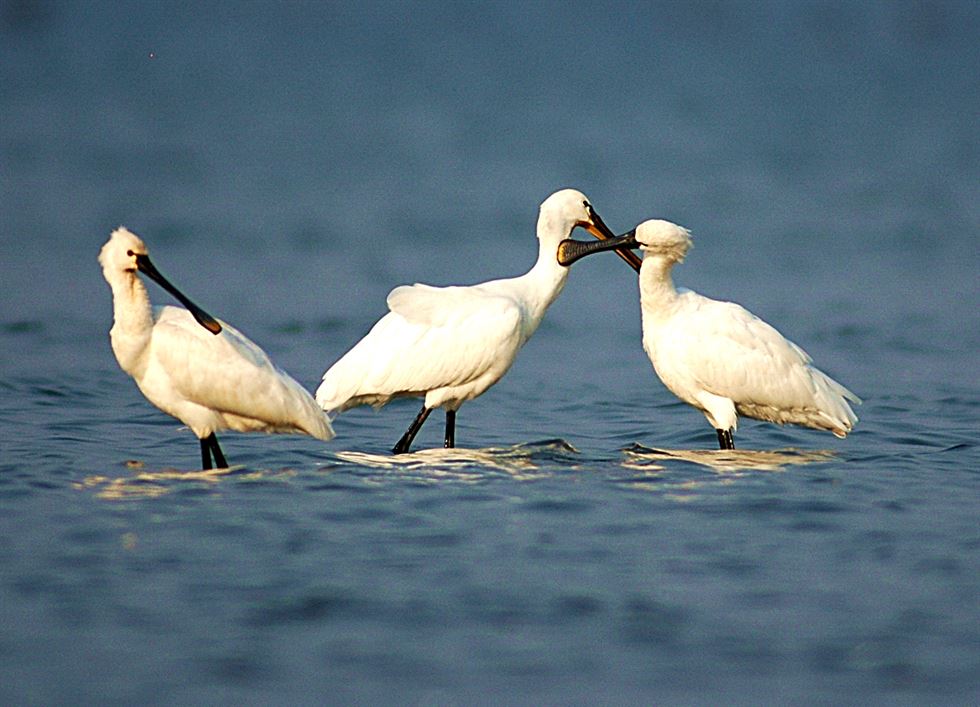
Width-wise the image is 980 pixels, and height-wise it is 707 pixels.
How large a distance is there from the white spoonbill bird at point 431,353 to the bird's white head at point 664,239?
2.97 feet

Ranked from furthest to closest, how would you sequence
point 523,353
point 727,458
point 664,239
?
point 523,353 → point 664,239 → point 727,458

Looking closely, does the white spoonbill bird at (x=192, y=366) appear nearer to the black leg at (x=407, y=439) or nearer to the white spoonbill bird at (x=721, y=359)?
the black leg at (x=407, y=439)

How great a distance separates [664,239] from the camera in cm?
1220

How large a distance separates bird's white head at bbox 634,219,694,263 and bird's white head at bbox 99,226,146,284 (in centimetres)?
326

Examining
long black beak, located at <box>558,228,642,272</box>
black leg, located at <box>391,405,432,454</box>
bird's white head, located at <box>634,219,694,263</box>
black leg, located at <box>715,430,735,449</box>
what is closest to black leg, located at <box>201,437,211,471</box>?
black leg, located at <box>391,405,432,454</box>

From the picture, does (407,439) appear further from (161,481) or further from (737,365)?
(737,365)

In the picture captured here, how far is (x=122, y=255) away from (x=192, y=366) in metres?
0.74

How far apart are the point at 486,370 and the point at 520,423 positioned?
1756 millimetres

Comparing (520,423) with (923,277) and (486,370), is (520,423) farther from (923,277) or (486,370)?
(923,277)

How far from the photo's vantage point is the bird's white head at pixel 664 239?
12211 millimetres

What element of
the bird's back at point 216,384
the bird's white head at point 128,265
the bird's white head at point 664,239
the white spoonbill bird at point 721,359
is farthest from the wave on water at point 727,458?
the bird's white head at point 128,265

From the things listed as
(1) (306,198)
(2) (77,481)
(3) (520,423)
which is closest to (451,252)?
(1) (306,198)

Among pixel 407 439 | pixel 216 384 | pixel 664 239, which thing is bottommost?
pixel 407 439

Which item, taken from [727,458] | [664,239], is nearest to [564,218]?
[664,239]
